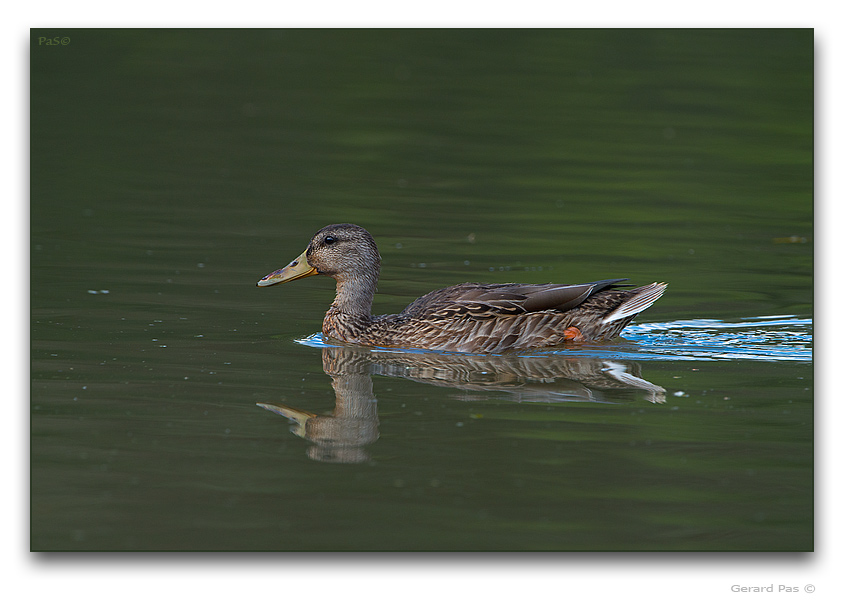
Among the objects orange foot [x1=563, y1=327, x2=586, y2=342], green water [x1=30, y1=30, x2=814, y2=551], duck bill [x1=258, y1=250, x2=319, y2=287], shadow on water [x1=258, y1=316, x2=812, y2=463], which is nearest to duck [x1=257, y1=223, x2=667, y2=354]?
orange foot [x1=563, y1=327, x2=586, y2=342]

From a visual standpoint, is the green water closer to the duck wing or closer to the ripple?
the ripple

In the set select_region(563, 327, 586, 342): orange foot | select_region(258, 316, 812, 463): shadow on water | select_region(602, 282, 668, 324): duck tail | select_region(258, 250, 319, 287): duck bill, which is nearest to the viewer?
select_region(258, 316, 812, 463): shadow on water

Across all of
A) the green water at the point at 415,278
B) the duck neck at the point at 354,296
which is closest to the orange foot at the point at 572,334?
the green water at the point at 415,278

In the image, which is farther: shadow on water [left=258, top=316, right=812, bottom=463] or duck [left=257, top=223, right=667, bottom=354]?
duck [left=257, top=223, right=667, bottom=354]

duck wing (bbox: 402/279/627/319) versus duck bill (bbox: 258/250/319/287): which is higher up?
duck bill (bbox: 258/250/319/287)

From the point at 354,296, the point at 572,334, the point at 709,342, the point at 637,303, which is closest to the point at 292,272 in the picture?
the point at 354,296

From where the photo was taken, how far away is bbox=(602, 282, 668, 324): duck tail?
9.59 m

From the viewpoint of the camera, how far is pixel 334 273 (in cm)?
1041

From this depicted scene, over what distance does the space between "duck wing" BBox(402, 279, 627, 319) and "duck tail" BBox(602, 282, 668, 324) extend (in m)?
0.21

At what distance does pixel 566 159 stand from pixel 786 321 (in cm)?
777

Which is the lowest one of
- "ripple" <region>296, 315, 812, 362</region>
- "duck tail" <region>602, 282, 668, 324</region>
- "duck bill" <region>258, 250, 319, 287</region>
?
"ripple" <region>296, 315, 812, 362</region>

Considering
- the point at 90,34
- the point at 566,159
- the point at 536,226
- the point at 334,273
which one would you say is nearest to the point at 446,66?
the point at 566,159

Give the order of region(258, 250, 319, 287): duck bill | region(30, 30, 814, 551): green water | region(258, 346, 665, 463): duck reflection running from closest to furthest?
region(30, 30, 814, 551): green water, region(258, 346, 665, 463): duck reflection, region(258, 250, 319, 287): duck bill
